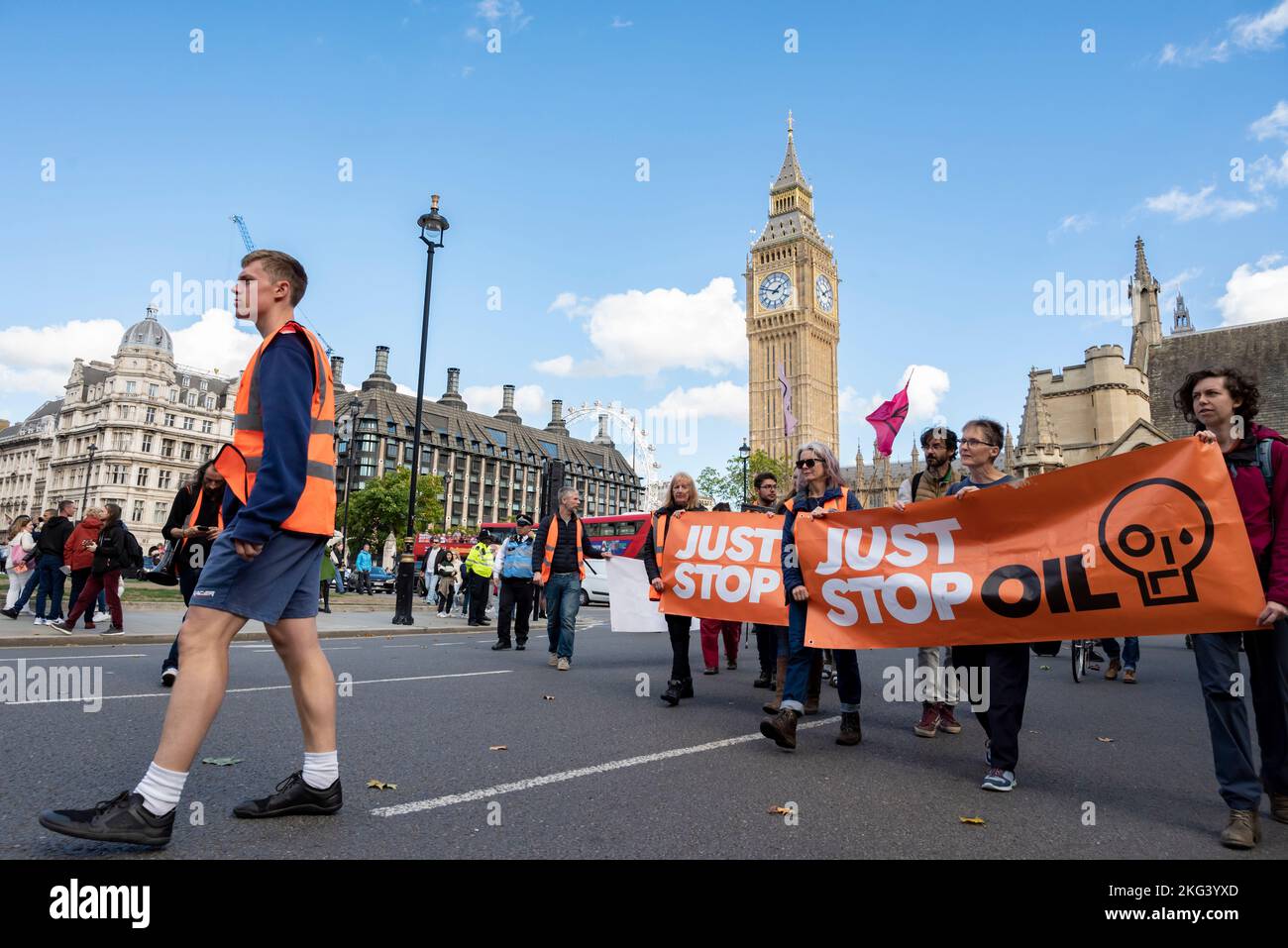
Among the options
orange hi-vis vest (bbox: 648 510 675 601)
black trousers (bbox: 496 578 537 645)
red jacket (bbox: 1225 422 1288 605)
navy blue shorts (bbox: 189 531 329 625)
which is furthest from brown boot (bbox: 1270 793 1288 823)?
black trousers (bbox: 496 578 537 645)

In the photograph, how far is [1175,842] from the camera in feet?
11.6

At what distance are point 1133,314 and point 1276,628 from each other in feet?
171

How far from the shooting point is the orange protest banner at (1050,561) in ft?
13.5

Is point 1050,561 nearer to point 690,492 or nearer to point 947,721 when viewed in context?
point 947,721

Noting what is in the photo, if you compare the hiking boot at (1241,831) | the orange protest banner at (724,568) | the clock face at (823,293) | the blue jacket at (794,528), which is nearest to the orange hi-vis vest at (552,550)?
the orange protest banner at (724,568)

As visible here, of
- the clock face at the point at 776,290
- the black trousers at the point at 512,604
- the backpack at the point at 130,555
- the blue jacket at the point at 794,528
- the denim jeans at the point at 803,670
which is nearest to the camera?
the denim jeans at the point at 803,670

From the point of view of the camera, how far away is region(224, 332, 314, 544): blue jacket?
3.08 metres

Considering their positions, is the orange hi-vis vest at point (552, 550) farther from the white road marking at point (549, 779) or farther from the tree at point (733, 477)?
the tree at point (733, 477)

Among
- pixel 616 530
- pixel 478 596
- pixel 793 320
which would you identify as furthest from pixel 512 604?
pixel 793 320

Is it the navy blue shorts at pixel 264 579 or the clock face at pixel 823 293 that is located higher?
the clock face at pixel 823 293

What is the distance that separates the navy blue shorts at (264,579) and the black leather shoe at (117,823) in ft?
2.50
